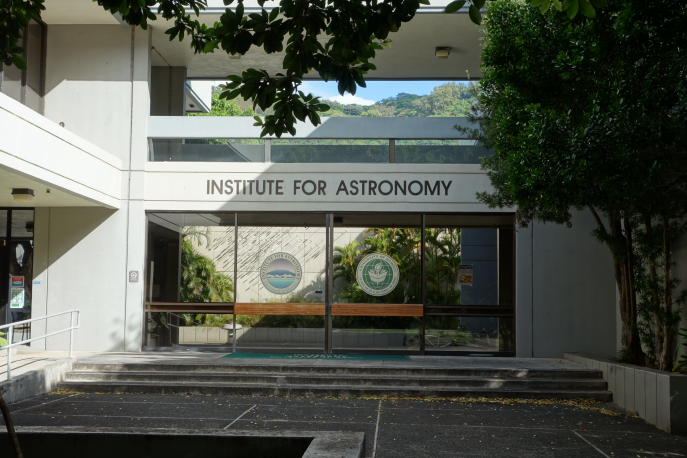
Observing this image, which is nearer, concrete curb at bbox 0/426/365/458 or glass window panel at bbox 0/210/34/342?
concrete curb at bbox 0/426/365/458

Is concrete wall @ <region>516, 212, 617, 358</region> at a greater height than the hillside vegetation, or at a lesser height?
lesser

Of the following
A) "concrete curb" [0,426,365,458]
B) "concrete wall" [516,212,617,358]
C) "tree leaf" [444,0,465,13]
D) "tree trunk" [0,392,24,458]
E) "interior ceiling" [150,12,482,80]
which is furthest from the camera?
"interior ceiling" [150,12,482,80]

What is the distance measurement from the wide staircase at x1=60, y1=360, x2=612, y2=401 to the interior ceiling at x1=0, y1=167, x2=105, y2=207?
9.48 feet

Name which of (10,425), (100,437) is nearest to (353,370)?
(100,437)

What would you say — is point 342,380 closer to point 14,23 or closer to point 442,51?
point 14,23

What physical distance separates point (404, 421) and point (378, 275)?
4753 mm

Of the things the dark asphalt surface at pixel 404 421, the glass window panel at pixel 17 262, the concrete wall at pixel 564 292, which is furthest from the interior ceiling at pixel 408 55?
the dark asphalt surface at pixel 404 421

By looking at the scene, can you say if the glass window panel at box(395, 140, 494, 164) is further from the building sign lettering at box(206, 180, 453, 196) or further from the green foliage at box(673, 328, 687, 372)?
the green foliage at box(673, 328, 687, 372)

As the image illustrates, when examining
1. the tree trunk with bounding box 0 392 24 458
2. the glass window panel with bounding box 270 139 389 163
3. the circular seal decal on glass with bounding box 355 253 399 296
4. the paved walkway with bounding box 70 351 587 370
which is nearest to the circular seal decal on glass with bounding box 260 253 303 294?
the circular seal decal on glass with bounding box 355 253 399 296

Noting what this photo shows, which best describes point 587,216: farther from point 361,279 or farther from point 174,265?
point 174,265

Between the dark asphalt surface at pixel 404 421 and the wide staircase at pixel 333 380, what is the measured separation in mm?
305

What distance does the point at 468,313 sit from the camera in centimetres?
1191

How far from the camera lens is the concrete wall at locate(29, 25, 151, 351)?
473 inches

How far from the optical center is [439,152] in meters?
12.2
